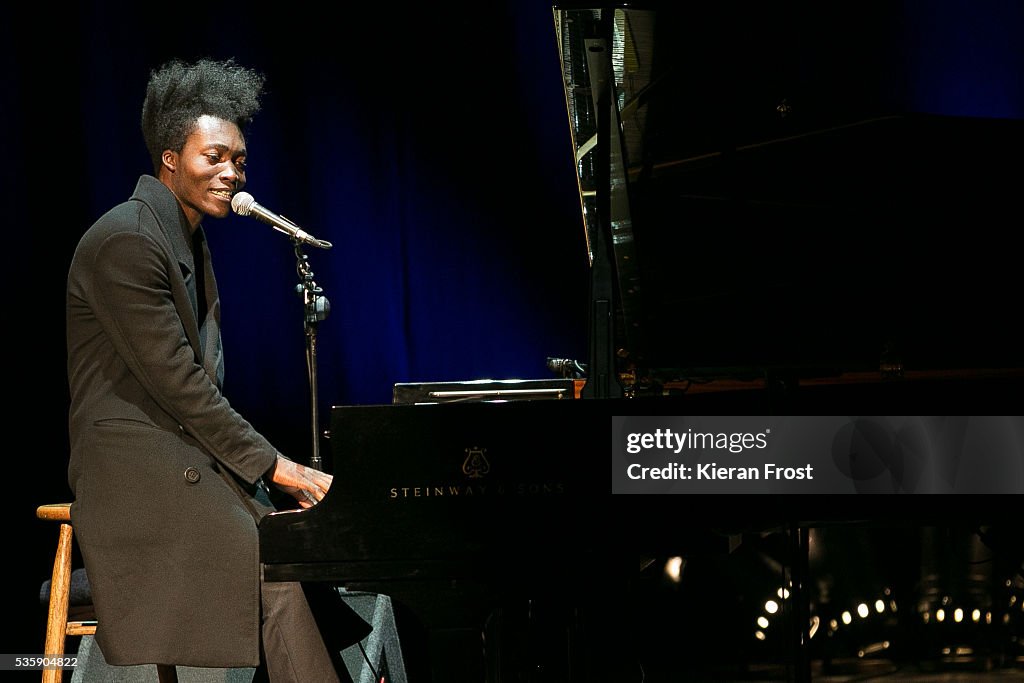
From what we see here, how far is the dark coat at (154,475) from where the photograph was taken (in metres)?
2.00

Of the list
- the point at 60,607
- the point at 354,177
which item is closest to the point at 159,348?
the point at 60,607

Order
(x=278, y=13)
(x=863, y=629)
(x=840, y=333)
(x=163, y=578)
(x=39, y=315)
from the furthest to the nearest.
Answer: (x=278, y=13) → (x=39, y=315) → (x=840, y=333) → (x=863, y=629) → (x=163, y=578)

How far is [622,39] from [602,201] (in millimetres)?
359

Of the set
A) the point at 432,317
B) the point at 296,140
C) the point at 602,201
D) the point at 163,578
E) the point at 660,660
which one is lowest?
the point at 660,660

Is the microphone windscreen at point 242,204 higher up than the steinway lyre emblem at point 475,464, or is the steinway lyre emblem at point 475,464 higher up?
the microphone windscreen at point 242,204

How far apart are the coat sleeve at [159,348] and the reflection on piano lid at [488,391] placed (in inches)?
40.5

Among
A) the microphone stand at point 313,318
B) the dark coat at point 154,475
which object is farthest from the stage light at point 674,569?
the microphone stand at point 313,318

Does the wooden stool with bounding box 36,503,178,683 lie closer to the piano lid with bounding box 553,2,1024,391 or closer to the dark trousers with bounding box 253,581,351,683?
the dark trousers with bounding box 253,581,351,683

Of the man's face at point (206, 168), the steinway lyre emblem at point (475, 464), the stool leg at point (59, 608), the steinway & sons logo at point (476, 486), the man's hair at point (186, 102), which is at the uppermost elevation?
the man's hair at point (186, 102)

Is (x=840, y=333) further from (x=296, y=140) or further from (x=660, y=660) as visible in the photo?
(x=296, y=140)

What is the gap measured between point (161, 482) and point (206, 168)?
2.29 feet

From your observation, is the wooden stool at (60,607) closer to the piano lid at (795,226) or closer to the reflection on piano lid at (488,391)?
the reflection on piano lid at (488,391)

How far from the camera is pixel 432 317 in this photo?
13.9 ft

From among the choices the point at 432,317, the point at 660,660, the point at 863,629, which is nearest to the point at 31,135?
the point at 432,317
